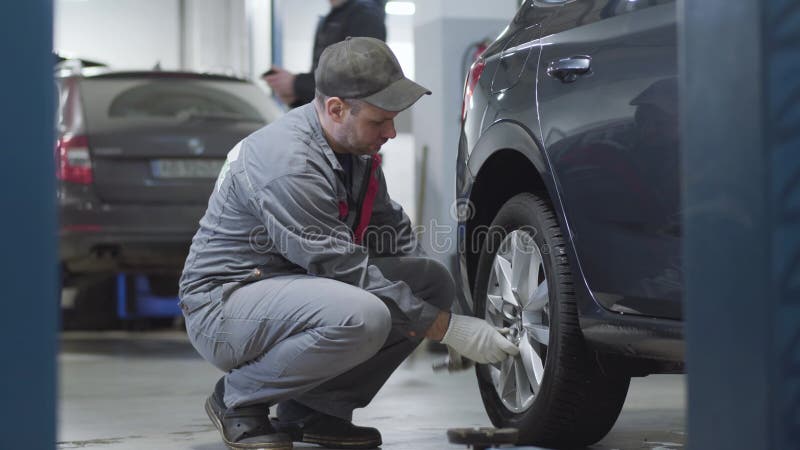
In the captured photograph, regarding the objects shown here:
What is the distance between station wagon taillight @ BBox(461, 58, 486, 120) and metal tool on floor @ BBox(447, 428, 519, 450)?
1521 millimetres

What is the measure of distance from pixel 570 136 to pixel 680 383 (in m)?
2.31

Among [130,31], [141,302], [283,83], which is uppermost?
[130,31]

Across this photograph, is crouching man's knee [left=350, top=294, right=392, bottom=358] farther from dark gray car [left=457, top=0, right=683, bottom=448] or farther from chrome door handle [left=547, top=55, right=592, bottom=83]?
chrome door handle [left=547, top=55, right=592, bottom=83]

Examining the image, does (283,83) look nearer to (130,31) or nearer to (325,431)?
(325,431)

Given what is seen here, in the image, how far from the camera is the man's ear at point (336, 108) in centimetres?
311

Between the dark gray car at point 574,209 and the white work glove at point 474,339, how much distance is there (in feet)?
0.32

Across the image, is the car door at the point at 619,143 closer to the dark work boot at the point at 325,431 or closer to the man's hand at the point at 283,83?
the dark work boot at the point at 325,431

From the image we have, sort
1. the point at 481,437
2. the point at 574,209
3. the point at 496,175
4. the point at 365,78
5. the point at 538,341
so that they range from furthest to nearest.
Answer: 1. the point at 496,175
2. the point at 538,341
3. the point at 365,78
4. the point at 574,209
5. the point at 481,437

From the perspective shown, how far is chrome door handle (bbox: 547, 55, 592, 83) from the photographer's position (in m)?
2.93

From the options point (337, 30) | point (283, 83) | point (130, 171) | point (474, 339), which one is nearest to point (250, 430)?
point (474, 339)

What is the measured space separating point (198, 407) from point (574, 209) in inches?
73.1

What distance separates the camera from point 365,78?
10.1ft

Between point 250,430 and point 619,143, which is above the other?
point 619,143

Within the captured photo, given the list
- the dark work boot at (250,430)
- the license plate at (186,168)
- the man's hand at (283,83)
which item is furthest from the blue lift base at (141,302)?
the dark work boot at (250,430)
